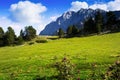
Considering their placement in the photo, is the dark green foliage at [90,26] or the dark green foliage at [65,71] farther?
the dark green foliage at [90,26]

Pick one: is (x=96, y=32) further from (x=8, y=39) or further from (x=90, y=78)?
(x=90, y=78)

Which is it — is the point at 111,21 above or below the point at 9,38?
above

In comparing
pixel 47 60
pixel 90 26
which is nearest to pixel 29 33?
pixel 90 26

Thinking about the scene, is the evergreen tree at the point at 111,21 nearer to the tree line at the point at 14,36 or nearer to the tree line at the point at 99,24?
the tree line at the point at 99,24

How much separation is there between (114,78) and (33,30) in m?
168

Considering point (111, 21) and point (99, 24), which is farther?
point (111, 21)

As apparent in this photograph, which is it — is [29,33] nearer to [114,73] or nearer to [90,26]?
[90,26]

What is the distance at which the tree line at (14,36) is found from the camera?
516ft

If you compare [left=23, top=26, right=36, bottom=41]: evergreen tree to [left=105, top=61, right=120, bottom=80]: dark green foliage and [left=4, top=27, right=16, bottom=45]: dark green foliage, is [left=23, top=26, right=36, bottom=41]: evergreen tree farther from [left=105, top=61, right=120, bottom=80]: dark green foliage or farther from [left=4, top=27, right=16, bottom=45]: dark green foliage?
[left=105, top=61, right=120, bottom=80]: dark green foliage

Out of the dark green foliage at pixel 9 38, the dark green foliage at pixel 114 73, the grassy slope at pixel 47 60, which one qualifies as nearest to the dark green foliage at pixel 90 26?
the dark green foliage at pixel 9 38

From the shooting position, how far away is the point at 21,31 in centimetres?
18200

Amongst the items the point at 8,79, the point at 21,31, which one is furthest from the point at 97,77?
the point at 21,31

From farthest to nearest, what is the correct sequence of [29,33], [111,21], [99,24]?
[29,33] → [111,21] → [99,24]

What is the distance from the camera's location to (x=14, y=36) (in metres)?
170
